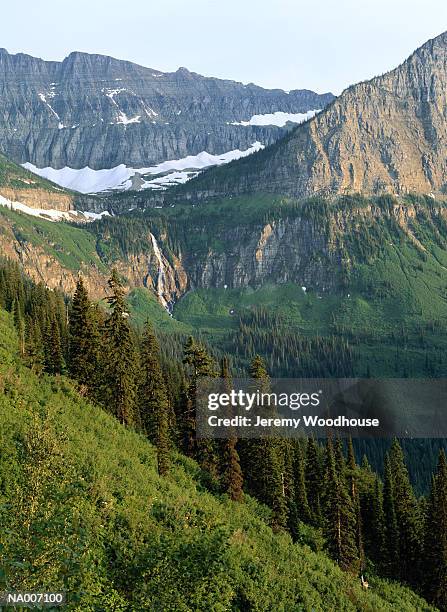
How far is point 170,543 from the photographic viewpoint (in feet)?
78.4

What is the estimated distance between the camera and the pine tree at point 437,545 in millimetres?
69875

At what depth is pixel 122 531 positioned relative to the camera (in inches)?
1469

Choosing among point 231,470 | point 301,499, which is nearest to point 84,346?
point 231,470

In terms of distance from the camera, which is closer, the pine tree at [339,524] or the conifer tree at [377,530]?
the pine tree at [339,524]

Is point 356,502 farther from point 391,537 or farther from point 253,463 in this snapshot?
point 253,463

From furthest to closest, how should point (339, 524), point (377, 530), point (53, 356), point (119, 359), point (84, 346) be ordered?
Answer: point (377, 530) < point (339, 524) < point (53, 356) < point (84, 346) < point (119, 359)

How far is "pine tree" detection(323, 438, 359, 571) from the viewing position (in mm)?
65812

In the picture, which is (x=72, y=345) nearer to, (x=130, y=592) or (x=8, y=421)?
(x=8, y=421)

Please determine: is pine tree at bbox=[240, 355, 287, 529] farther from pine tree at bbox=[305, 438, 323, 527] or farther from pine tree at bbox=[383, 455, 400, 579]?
pine tree at bbox=[383, 455, 400, 579]

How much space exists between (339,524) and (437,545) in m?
12.7

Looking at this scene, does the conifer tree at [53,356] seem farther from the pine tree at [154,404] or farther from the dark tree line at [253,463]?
the pine tree at [154,404]

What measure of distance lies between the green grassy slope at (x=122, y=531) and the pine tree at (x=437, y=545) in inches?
137

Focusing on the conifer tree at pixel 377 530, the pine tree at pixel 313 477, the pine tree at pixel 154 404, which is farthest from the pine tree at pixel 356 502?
the pine tree at pixel 154 404

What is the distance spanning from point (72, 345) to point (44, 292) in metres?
64.0
